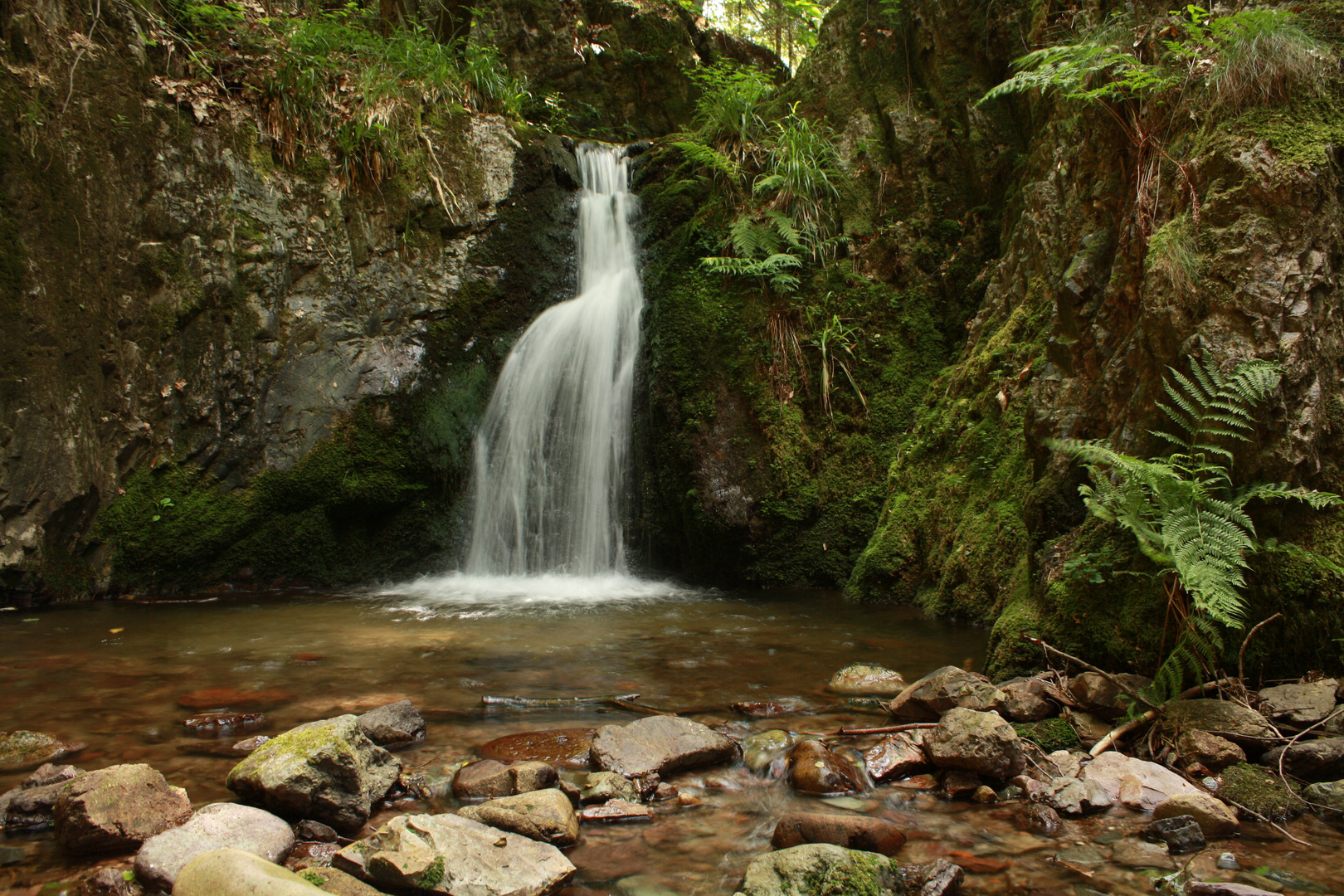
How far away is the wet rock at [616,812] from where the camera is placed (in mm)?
2604

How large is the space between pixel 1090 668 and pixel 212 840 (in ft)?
10.9

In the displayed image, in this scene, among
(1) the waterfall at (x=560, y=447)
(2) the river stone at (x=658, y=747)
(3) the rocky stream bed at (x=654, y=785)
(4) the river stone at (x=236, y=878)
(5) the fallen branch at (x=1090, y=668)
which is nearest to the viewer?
(4) the river stone at (x=236, y=878)

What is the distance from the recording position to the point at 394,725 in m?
3.26

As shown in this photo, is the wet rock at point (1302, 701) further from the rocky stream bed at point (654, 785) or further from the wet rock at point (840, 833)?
the wet rock at point (840, 833)

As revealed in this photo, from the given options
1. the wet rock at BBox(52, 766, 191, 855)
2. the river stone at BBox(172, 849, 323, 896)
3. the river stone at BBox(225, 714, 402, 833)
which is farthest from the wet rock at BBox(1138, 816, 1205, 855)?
the wet rock at BBox(52, 766, 191, 855)

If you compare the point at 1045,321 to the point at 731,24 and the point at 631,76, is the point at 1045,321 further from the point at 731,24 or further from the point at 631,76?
the point at 731,24

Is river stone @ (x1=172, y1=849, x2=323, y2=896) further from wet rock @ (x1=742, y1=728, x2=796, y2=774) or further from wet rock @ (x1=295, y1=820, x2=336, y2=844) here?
wet rock @ (x1=742, y1=728, x2=796, y2=774)

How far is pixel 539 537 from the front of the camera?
7879 millimetres

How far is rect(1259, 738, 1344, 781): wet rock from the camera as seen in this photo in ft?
8.29

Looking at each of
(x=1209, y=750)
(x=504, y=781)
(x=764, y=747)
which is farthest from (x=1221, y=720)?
(x=504, y=781)

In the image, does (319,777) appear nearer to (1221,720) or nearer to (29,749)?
(29,749)

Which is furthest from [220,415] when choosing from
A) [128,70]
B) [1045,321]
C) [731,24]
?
[731,24]

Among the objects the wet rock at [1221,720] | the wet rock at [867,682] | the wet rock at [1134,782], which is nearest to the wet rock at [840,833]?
the wet rock at [1134,782]

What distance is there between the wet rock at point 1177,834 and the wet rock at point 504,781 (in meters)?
1.94
